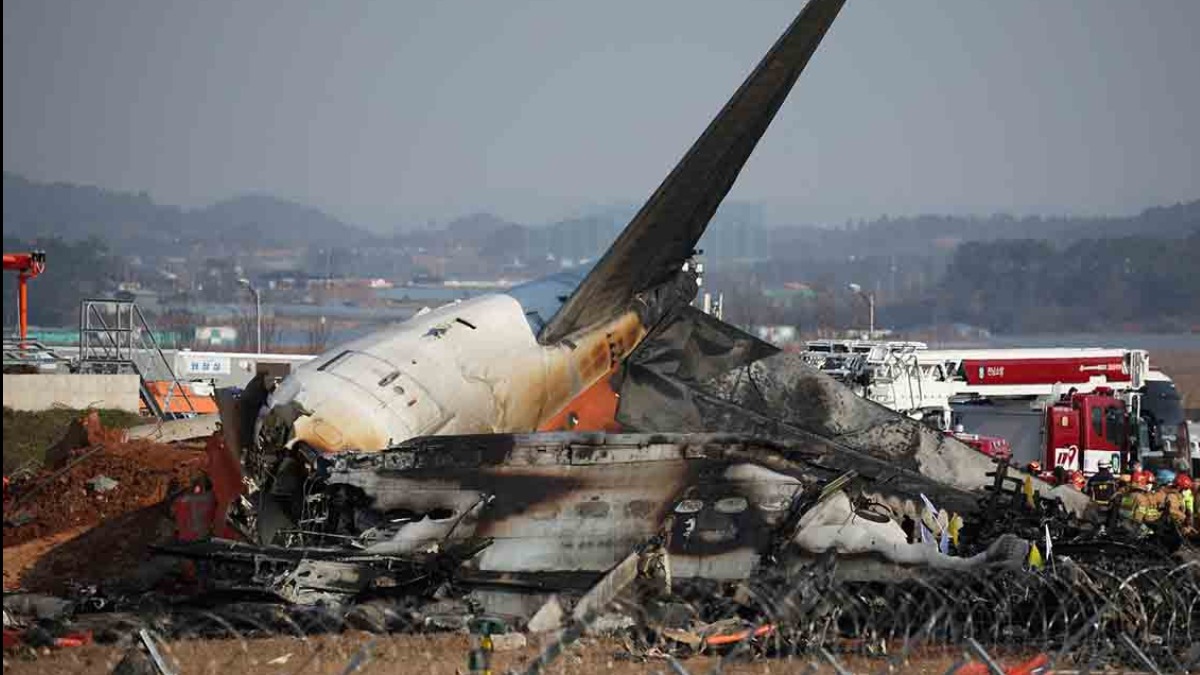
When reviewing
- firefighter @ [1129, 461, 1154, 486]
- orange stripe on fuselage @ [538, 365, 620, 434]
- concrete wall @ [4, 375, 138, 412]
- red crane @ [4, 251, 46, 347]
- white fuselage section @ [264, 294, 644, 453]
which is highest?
red crane @ [4, 251, 46, 347]

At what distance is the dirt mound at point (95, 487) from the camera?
2453 centimetres

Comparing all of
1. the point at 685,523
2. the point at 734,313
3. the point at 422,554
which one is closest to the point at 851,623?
the point at 685,523

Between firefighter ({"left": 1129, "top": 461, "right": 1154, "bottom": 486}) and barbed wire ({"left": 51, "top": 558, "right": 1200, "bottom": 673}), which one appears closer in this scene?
barbed wire ({"left": 51, "top": 558, "right": 1200, "bottom": 673})

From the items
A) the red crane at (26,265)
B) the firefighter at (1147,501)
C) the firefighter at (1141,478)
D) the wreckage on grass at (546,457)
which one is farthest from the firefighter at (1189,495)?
the red crane at (26,265)

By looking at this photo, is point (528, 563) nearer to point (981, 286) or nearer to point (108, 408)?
point (108, 408)

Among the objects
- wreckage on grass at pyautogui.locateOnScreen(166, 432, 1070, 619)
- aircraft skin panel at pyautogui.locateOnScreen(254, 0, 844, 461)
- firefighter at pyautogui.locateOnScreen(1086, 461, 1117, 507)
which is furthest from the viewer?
firefighter at pyautogui.locateOnScreen(1086, 461, 1117, 507)

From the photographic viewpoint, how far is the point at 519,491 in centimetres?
1712

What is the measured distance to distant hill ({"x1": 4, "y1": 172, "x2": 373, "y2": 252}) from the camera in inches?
824

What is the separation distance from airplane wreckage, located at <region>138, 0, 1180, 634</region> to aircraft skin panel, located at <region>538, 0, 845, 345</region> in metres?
0.07

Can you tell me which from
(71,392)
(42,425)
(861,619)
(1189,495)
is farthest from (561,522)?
(71,392)

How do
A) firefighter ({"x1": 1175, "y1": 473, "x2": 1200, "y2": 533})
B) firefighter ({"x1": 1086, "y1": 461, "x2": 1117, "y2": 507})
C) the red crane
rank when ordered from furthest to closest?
the red crane < firefighter ({"x1": 1086, "y1": 461, "x2": 1117, "y2": 507}) < firefighter ({"x1": 1175, "y1": 473, "x2": 1200, "y2": 533})

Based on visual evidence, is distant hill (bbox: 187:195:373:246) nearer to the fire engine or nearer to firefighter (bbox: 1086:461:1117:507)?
the fire engine

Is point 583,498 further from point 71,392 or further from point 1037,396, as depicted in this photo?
point 1037,396

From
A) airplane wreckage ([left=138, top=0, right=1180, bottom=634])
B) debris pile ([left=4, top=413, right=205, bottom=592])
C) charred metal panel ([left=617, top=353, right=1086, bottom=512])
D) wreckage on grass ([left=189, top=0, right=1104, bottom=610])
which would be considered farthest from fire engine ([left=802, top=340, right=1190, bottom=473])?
debris pile ([left=4, top=413, right=205, bottom=592])
